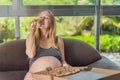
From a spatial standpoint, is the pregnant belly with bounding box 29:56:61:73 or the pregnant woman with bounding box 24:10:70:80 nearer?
the pregnant belly with bounding box 29:56:61:73

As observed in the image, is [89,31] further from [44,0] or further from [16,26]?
[16,26]

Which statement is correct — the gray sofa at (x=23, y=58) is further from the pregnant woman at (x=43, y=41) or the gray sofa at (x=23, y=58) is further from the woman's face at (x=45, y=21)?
the woman's face at (x=45, y=21)

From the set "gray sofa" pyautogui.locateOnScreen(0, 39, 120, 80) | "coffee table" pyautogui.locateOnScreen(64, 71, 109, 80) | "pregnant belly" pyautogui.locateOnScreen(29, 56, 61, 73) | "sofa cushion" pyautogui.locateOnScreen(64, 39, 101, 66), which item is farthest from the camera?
"sofa cushion" pyautogui.locateOnScreen(64, 39, 101, 66)

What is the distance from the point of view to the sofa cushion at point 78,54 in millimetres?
2984

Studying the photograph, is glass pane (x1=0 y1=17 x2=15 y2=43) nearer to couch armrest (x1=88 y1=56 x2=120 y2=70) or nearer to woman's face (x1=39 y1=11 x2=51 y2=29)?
woman's face (x1=39 y1=11 x2=51 y2=29)

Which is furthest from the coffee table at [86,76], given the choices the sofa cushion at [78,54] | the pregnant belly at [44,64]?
the sofa cushion at [78,54]

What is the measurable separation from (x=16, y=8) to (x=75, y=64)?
4.44 feet

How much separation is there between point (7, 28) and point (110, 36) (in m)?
1.62

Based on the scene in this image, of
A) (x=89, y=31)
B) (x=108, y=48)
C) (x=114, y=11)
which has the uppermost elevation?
(x=114, y=11)

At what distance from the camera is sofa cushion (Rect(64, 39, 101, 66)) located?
2.98 meters

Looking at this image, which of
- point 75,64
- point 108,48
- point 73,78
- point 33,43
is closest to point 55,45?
point 33,43

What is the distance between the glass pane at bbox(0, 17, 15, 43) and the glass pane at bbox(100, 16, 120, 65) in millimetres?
1397

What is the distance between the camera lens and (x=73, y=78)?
1729 millimetres

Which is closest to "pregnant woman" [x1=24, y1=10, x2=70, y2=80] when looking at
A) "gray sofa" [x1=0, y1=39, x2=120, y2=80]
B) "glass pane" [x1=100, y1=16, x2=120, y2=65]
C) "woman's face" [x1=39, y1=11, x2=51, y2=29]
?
"woman's face" [x1=39, y1=11, x2=51, y2=29]
